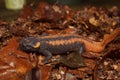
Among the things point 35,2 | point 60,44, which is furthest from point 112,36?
point 35,2

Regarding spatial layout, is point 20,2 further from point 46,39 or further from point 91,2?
point 46,39

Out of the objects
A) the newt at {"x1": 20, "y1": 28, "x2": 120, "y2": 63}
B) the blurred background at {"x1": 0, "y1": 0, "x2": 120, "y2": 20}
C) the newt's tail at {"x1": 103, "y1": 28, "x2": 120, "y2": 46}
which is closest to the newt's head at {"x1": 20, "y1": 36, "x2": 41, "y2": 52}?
the newt at {"x1": 20, "y1": 28, "x2": 120, "y2": 63}

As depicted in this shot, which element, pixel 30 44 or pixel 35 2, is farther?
pixel 35 2

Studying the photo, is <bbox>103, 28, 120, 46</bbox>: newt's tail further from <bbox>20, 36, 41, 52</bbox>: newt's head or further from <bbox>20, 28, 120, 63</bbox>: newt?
<bbox>20, 36, 41, 52</bbox>: newt's head

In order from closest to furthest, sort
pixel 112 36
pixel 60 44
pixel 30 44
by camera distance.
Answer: pixel 30 44, pixel 60 44, pixel 112 36

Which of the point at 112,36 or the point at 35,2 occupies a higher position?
the point at 35,2

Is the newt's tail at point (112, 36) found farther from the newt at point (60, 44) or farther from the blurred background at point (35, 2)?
the blurred background at point (35, 2)

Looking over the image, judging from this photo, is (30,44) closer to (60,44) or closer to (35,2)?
(60,44)

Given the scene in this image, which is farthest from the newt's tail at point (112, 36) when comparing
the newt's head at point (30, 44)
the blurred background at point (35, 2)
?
the blurred background at point (35, 2)
